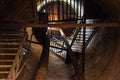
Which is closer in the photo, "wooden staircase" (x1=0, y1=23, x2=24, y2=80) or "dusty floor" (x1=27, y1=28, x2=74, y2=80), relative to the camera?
"wooden staircase" (x1=0, y1=23, x2=24, y2=80)

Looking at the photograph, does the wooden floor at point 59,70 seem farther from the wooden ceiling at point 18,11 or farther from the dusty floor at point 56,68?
the wooden ceiling at point 18,11

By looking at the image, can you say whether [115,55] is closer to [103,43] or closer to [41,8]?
[103,43]

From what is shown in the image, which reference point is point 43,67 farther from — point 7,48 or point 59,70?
point 59,70

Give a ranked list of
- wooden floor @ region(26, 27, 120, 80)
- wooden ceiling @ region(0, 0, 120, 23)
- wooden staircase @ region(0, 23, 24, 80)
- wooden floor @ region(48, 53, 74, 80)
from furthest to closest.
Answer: wooden ceiling @ region(0, 0, 120, 23) → wooden floor @ region(48, 53, 74, 80) → wooden floor @ region(26, 27, 120, 80) → wooden staircase @ region(0, 23, 24, 80)

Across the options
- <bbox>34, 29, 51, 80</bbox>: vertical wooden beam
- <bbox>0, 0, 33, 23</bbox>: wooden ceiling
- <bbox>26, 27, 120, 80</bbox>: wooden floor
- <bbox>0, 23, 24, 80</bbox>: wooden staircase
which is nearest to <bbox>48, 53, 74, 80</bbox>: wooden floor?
<bbox>26, 27, 120, 80</bbox>: wooden floor

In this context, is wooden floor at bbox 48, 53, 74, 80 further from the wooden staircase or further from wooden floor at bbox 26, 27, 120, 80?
the wooden staircase

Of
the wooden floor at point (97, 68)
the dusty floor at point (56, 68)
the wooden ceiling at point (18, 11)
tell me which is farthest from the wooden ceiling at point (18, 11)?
the wooden floor at point (97, 68)

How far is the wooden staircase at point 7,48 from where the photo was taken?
22.0 feet

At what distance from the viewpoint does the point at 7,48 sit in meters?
7.42

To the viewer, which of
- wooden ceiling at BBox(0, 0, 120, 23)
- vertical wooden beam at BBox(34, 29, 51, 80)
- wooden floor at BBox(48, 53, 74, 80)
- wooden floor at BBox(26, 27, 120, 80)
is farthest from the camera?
wooden ceiling at BBox(0, 0, 120, 23)

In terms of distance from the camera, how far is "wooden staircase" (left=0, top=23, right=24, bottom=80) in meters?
6.70

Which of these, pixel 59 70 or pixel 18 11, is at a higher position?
pixel 18 11

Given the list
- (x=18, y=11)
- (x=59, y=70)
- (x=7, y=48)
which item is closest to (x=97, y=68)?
(x=59, y=70)

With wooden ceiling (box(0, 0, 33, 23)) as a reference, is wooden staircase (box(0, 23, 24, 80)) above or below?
below
